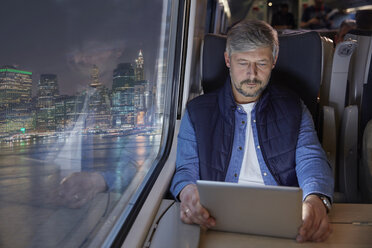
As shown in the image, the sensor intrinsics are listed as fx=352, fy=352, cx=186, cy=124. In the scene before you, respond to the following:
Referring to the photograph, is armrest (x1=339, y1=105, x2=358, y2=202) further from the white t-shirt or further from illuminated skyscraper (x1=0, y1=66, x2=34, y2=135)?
illuminated skyscraper (x1=0, y1=66, x2=34, y2=135)

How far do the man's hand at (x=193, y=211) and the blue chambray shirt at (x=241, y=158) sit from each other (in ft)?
0.47

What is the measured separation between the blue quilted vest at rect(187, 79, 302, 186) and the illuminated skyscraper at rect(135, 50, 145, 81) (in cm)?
35

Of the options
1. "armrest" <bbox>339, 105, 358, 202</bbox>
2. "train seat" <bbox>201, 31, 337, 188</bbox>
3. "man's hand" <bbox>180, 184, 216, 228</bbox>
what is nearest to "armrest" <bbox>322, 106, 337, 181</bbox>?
"train seat" <bbox>201, 31, 337, 188</bbox>

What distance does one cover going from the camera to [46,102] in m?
0.98

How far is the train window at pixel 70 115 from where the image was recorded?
83 cm

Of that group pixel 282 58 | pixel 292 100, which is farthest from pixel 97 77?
pixel 282 58

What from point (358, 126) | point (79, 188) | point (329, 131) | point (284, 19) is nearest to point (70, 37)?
point (79, 188)

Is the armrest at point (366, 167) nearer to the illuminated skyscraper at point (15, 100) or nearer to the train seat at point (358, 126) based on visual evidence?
the train seat at point (358, 126)

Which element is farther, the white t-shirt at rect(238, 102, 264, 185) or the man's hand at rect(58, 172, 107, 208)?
the white t-shirt at rect(238, 102, 264, 185)

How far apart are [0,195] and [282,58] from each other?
1592 millimetres

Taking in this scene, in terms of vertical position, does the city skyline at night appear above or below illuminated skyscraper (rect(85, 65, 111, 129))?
above

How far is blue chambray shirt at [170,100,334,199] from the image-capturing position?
1524 mm

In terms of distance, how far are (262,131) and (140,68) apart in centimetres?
72

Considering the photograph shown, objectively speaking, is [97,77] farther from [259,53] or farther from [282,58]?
[282,58]
